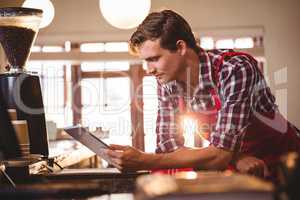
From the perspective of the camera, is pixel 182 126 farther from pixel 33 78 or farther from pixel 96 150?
pixel 33 78

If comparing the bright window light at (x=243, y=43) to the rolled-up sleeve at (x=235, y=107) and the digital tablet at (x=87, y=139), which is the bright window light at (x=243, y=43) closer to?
the rolled-up sleeve at (x=235, y=107)

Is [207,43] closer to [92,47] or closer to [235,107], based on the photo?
[92,47]

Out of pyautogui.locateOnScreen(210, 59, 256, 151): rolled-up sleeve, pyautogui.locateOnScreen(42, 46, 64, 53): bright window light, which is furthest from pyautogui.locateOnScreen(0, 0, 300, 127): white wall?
pyautogui.locateOnScreen(210, 59, 256, 151): rolled-up sleeve

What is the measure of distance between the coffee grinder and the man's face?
1.52 ft

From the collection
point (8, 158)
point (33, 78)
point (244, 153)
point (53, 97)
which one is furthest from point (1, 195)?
point (53, 97)

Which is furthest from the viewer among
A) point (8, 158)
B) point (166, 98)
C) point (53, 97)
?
point (53, 97)

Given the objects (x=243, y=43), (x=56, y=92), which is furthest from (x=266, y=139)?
(x=56, y=92)

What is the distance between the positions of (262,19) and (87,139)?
18.3 feet

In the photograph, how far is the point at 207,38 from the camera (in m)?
6.98

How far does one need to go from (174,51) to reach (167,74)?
0.33 ft

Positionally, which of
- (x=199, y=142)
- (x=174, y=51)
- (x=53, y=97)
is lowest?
(x=199, y=142)

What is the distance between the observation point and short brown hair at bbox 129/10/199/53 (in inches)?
77.8

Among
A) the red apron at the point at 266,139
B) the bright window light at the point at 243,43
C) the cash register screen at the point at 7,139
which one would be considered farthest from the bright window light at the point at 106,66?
the cash register screen at the point at 7,139

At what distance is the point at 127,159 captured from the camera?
5.82 feet
